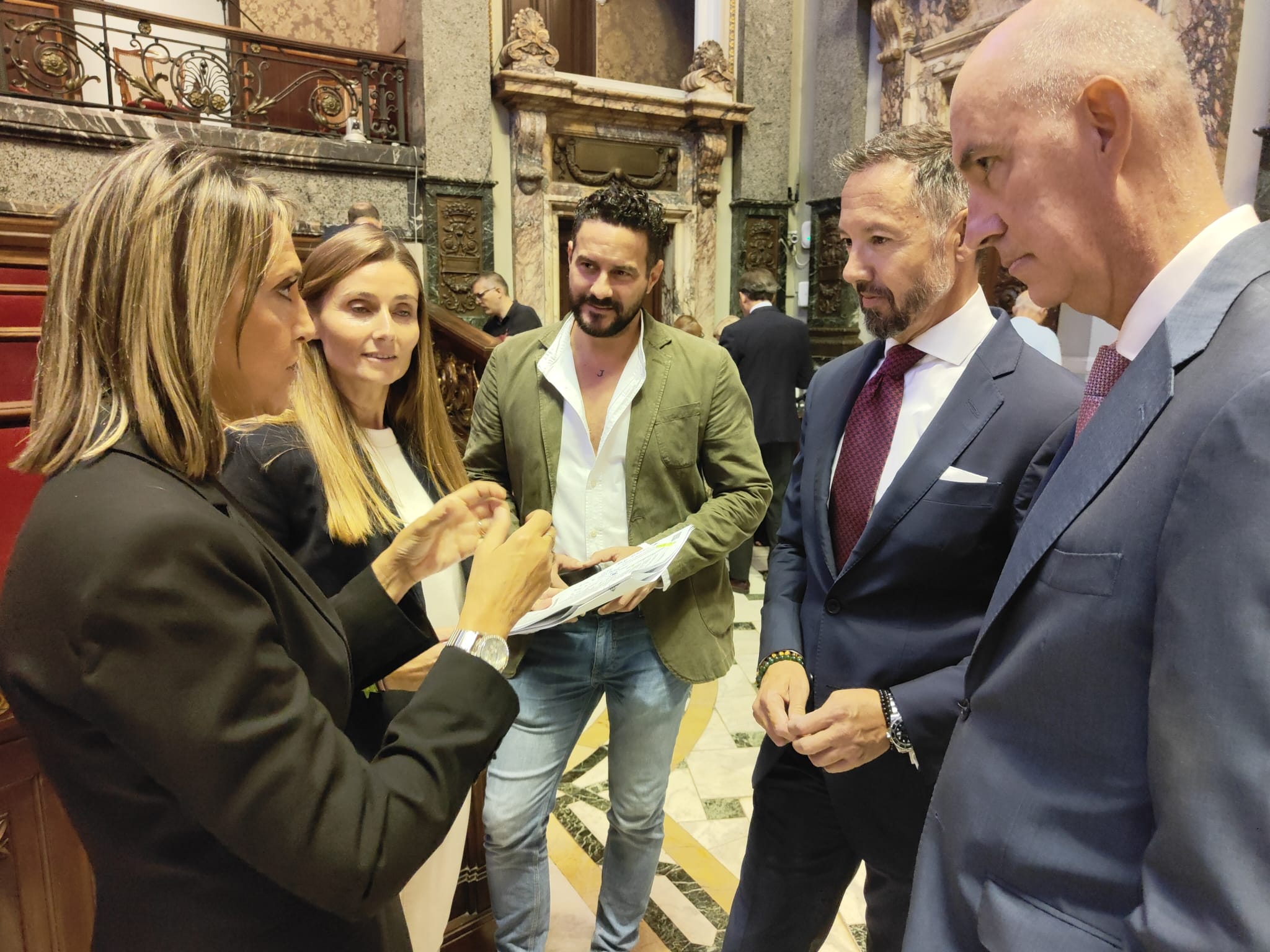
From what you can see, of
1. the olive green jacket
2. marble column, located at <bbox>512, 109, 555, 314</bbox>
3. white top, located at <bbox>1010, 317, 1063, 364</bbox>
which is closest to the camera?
the olive green jacket

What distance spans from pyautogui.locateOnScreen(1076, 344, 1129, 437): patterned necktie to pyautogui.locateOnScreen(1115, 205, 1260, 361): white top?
5 cm

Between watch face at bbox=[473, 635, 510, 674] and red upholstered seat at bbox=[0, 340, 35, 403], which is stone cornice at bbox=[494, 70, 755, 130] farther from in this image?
watch face at bbox=[473, 635, 510, 674]

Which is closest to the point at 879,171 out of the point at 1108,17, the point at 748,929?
the point at 1108,17

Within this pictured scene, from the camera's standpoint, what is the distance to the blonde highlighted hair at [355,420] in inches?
63.1

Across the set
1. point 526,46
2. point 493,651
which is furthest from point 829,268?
point 493,651

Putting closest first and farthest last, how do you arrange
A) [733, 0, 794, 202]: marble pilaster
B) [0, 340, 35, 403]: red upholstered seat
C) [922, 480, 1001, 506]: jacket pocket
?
1. [922, 480, 1001, 506]: jacket pocket
2. [0, 340, 35, 403]: red upholstered seat
3. [733, 0, 794, 202]: marble pilaster

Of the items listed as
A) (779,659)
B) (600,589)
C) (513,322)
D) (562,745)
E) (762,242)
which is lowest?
(562,745)

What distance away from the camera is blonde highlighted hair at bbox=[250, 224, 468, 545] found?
5.26ft

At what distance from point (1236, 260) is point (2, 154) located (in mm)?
7243

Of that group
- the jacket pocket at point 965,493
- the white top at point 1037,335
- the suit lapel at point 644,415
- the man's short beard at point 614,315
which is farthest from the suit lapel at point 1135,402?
the white top at point 1037,335

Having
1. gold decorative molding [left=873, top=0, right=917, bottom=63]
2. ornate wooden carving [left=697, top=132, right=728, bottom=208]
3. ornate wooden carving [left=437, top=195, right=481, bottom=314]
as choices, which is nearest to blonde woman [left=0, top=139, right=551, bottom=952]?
ornate wooden carving [left=437, top=195, right=481, bottom=314]

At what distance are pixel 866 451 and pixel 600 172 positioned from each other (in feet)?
25.3

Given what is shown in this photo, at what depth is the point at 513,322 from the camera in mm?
6402

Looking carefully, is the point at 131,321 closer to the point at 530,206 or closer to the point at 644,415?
the point at 644,415
